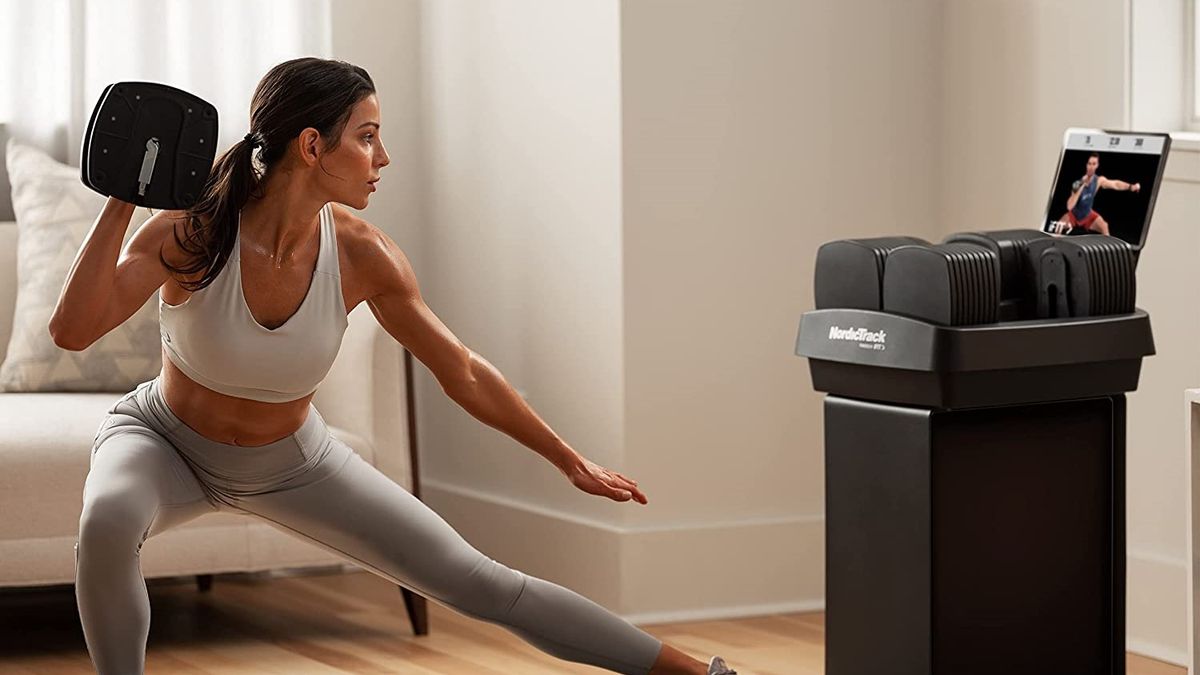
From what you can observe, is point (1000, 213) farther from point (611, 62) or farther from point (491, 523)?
point (491, 523)

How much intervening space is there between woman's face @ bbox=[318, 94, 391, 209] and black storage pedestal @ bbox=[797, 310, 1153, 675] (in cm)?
90

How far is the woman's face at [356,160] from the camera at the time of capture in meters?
2.61

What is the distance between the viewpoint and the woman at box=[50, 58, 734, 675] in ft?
8.15

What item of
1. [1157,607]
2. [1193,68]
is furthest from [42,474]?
[1193,68]

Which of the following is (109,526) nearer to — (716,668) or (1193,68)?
(716,668)

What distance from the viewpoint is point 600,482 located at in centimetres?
275

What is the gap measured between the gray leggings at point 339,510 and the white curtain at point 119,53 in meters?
2.11

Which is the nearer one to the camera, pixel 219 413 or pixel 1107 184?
pixel 219 413

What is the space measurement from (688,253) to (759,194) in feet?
0.74

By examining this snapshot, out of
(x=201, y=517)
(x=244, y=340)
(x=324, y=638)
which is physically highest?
(x=244, y=340)

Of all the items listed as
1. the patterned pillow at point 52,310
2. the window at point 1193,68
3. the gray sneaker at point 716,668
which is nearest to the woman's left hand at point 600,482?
the gray sneaker at point 716,668

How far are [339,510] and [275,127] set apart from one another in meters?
0.57

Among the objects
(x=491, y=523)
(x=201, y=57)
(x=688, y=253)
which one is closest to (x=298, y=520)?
(x=688, y=253)

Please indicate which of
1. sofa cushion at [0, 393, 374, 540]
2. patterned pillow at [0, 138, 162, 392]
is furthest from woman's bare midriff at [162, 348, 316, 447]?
patterned pillow at [0, 138, 162, 392]
